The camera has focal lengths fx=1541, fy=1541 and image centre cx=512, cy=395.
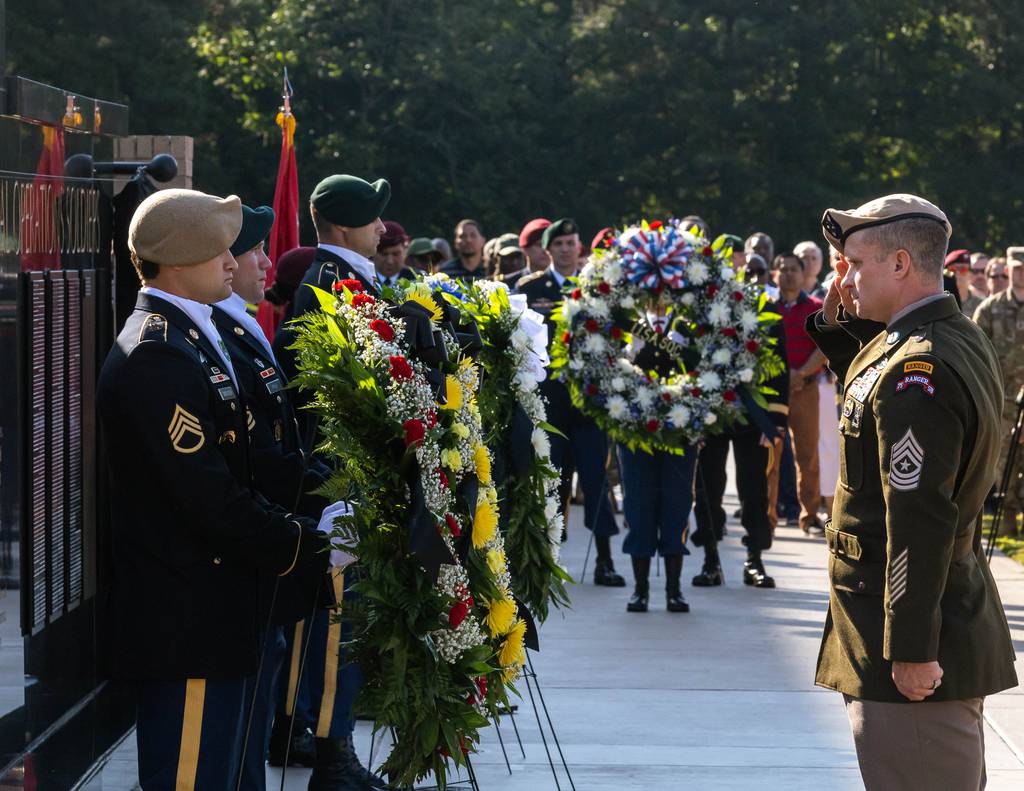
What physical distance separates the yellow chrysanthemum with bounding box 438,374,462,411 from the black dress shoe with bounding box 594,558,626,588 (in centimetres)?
573

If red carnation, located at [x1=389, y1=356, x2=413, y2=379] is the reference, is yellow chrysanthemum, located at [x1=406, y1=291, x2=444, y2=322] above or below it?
above

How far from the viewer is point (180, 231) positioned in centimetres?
402

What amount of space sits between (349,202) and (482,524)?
1.64m

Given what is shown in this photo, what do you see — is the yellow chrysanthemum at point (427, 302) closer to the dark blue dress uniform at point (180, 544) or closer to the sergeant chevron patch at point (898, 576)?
the dark blue dress uniform at point (180, 544)

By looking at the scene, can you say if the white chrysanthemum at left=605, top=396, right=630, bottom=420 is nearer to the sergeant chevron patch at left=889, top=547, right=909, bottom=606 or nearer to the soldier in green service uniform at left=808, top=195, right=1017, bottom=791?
the soldier in green service uniform at left=808, top=195, right=1017, bottom=791

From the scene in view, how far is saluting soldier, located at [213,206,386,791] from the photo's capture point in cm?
438

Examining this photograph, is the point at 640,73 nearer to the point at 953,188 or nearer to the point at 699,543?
the point at 953,188

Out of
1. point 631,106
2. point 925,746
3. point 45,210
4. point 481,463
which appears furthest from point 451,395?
point 631,106

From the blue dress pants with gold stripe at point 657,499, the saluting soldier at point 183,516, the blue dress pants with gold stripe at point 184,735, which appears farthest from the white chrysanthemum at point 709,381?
the blue dress pants with gold stripe at point 184,735

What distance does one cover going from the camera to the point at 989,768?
606cm

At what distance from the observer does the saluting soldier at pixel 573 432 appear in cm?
1008

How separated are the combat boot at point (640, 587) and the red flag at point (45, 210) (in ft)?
16.8

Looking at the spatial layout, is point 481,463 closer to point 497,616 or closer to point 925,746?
point 497,616

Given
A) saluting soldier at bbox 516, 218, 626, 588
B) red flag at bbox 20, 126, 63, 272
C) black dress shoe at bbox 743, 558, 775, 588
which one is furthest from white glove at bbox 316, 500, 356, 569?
black dress shoe at bbox 743, 558, 775, 588
